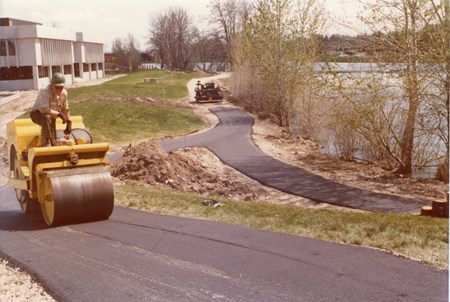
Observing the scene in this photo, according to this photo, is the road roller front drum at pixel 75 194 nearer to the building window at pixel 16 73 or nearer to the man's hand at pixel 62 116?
the man's hand at pixel 62 116

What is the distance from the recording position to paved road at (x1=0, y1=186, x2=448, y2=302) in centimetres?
636

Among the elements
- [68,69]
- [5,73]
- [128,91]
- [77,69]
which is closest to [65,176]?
[128,91]

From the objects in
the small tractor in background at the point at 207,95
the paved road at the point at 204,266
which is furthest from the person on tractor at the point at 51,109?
the small tractor in background at the point at 207,95

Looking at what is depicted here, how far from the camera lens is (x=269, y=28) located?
31547 millimetres

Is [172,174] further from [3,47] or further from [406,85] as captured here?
[3,47]

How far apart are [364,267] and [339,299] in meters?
1.20

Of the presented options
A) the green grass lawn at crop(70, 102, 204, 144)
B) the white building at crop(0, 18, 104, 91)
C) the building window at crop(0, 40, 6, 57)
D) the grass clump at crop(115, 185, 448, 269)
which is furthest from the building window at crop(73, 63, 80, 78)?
the grass clump at crop(115, 185, 448, 269)

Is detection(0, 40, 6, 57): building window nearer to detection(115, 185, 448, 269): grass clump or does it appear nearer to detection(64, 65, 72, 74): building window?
detection(64, 65, 72, 74): building window

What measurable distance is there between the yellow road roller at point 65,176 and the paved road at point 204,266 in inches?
12.4

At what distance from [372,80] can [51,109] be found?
12995 millimetres

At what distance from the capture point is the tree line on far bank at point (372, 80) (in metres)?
16.6

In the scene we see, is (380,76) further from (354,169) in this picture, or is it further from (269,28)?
(269,28)

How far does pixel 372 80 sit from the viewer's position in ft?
61.3

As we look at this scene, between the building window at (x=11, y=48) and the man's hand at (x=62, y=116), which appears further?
the building window at (x=11, y=48)
